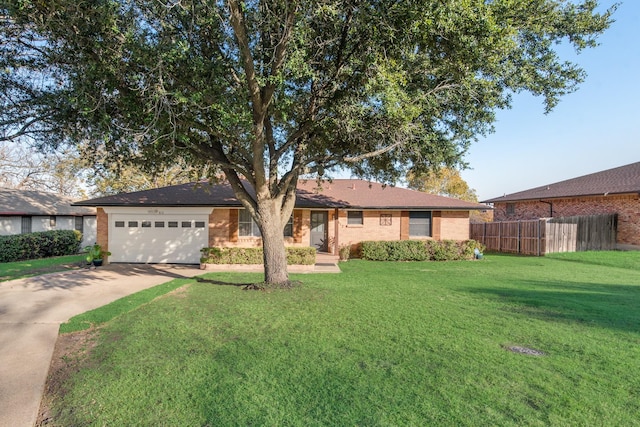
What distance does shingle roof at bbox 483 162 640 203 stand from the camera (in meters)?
21.7

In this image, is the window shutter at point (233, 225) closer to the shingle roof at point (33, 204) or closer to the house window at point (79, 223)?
the shingle roof at point (33, 204)

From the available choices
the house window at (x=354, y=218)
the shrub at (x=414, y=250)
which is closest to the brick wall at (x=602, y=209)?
the shrub at (x=414, y=250)

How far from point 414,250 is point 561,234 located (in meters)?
9.08

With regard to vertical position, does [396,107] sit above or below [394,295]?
above

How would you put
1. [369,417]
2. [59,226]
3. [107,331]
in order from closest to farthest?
[369,417] → [107,331] → [59,226]

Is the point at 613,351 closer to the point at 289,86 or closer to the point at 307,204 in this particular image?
the point at 289,86

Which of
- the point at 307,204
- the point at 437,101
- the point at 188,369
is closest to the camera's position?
the point at 188,369

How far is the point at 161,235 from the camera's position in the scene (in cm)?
1653

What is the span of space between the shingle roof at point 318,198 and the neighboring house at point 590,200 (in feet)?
29.5

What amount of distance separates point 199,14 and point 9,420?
6.94m

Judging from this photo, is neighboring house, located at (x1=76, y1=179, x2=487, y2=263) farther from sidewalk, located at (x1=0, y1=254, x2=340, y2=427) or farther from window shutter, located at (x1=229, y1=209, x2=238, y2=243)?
sidewalk, located at (x1=0, y1=254, x2=340, y2=427)

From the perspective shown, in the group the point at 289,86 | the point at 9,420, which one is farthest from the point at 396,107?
the point at 9,420

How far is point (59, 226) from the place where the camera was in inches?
909

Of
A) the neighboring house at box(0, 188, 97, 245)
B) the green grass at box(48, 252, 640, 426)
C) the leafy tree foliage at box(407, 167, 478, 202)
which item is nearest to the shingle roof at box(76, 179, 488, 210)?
the neighboring house at box(0, 188, 97, 245)
